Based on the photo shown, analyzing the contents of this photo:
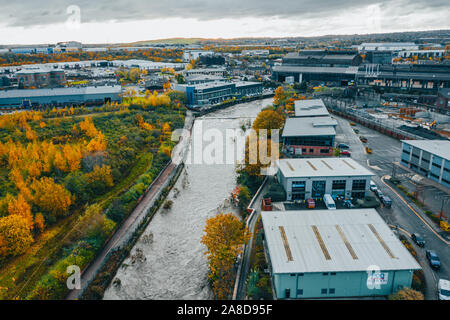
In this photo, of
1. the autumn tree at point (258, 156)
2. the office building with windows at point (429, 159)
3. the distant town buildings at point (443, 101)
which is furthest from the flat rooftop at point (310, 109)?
the distant town buildings at point (443, 101)

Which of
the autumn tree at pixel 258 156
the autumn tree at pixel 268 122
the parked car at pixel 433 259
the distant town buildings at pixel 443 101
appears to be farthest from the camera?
A: the distant town buildings at pixel 443 101

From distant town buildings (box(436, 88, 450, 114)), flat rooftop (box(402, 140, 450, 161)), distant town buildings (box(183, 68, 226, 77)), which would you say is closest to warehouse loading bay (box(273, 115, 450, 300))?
flat rooftop (box(402, 140, 450, 161))

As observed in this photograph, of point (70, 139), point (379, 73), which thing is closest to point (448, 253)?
point (70, 139)

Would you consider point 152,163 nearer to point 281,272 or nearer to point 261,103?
point 281,272

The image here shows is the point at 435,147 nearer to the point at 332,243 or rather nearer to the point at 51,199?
the point at 332,243

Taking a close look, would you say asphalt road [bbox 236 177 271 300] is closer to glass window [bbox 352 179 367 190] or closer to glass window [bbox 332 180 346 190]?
glass window [bbox 332 180 346 190]

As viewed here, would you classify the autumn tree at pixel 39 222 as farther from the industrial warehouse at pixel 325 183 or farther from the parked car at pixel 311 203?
the parked car at pixel 311 203
